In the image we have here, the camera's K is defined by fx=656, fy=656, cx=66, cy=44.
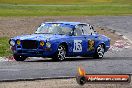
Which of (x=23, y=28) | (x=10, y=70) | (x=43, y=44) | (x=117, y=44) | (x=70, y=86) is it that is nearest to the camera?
(x=70, y=86)

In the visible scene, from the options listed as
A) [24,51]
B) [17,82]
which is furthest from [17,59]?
[17,82]

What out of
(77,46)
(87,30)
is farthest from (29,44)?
(87,30)

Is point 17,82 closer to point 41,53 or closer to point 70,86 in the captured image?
point 70,86

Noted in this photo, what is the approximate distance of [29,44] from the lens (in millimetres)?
21672

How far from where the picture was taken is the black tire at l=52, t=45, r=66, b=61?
856 inches

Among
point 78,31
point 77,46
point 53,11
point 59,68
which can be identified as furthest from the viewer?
point 53,11

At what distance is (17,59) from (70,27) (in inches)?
93.7

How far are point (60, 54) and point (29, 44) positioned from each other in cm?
110

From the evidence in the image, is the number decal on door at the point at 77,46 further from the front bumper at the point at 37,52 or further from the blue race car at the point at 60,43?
the front bumper at the point at 37,52

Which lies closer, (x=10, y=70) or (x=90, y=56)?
(x=10, y=70)

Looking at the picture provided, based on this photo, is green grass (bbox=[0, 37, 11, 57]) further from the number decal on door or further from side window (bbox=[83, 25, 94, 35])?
side window (bbox=[83, 25, 94, 35])

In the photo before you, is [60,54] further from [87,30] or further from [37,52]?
[87,30]

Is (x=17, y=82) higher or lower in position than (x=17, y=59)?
higher

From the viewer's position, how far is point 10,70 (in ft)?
59.1
